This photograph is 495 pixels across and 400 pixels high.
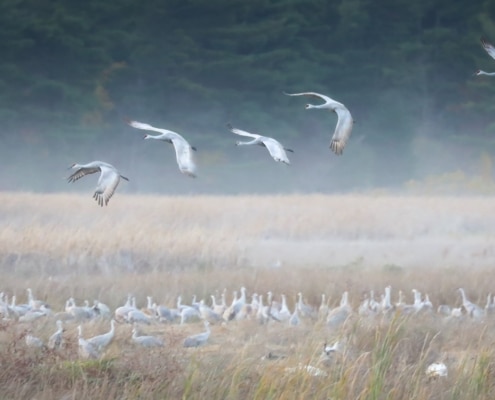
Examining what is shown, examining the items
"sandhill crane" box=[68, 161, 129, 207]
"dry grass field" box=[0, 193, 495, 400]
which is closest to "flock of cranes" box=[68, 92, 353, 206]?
"sandhill crane" box=[68, 161, 129, 207]

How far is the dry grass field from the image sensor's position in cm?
474

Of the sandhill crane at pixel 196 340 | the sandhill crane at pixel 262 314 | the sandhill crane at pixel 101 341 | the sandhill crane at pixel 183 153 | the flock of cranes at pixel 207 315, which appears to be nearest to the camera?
the sandhill crane at pixel 183 153

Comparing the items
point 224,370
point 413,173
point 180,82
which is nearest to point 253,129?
point 180,82

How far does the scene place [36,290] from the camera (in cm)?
894

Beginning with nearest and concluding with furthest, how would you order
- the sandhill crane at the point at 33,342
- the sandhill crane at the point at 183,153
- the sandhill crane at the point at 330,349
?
the sandhill crane at the point at 183,153, the sandhill crane at the point at 330,349, the sandhill crane at the point at 33,342

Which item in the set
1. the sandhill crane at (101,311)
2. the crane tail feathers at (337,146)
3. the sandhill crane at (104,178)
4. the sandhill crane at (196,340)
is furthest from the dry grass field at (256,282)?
the crane tail feathers at (337,146)

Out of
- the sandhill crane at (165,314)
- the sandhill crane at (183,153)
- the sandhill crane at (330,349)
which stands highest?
the sandhill crane at (183,153)

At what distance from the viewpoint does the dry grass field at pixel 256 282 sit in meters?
4.74

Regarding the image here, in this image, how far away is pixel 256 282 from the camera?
9.46 m

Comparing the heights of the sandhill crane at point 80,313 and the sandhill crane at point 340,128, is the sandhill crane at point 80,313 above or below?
below

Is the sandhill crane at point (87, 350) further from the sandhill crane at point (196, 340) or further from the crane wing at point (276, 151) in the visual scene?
the crane wing at point (276, 151)

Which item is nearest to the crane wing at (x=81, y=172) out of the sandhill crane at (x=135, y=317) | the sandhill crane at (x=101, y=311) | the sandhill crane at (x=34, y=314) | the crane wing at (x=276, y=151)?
the crane wing at (x=276, y=151)

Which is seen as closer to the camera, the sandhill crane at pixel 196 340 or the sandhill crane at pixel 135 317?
the sandhill crane at pixel 196 340

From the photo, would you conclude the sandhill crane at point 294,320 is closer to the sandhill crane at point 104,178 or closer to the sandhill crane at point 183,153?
the sandhill crane at point 104,178
